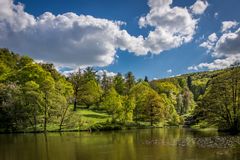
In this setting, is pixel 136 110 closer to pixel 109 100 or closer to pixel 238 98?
pixel 109 100

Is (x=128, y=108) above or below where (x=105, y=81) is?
below

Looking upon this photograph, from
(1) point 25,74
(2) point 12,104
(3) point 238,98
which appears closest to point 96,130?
(2) point 12,104

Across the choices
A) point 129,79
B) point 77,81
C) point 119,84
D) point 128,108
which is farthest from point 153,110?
point 129,79

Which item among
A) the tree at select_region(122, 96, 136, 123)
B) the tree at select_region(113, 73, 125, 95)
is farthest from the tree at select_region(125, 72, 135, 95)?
the tree at select_region(122, 96, 136, 123)

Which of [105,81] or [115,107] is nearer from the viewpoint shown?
[115,107]

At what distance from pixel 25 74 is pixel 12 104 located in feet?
50.5

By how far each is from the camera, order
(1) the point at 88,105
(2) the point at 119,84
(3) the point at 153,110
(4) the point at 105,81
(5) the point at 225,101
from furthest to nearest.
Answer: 1. (4) the point at 105,81
2. (2) the point at 119,84
3. (1) the point at 88,105
4. (3) the point at 153,110
5. (5) the point at 225,101

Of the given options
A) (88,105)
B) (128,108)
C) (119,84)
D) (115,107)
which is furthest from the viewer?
(119,84)

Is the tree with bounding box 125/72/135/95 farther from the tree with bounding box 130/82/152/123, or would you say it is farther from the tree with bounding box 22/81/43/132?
the tree with bounding box 22/81/43/132

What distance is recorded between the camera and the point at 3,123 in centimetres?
7069

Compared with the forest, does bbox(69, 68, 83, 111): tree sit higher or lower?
higher

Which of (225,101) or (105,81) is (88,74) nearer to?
(105,81)

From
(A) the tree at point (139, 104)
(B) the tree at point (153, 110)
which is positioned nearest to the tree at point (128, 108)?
(A) the tree at point (139, 104)

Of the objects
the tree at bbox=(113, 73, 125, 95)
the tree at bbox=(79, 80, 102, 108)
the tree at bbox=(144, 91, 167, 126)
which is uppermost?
the tree at bbox=(113, 73, 125, 95)
